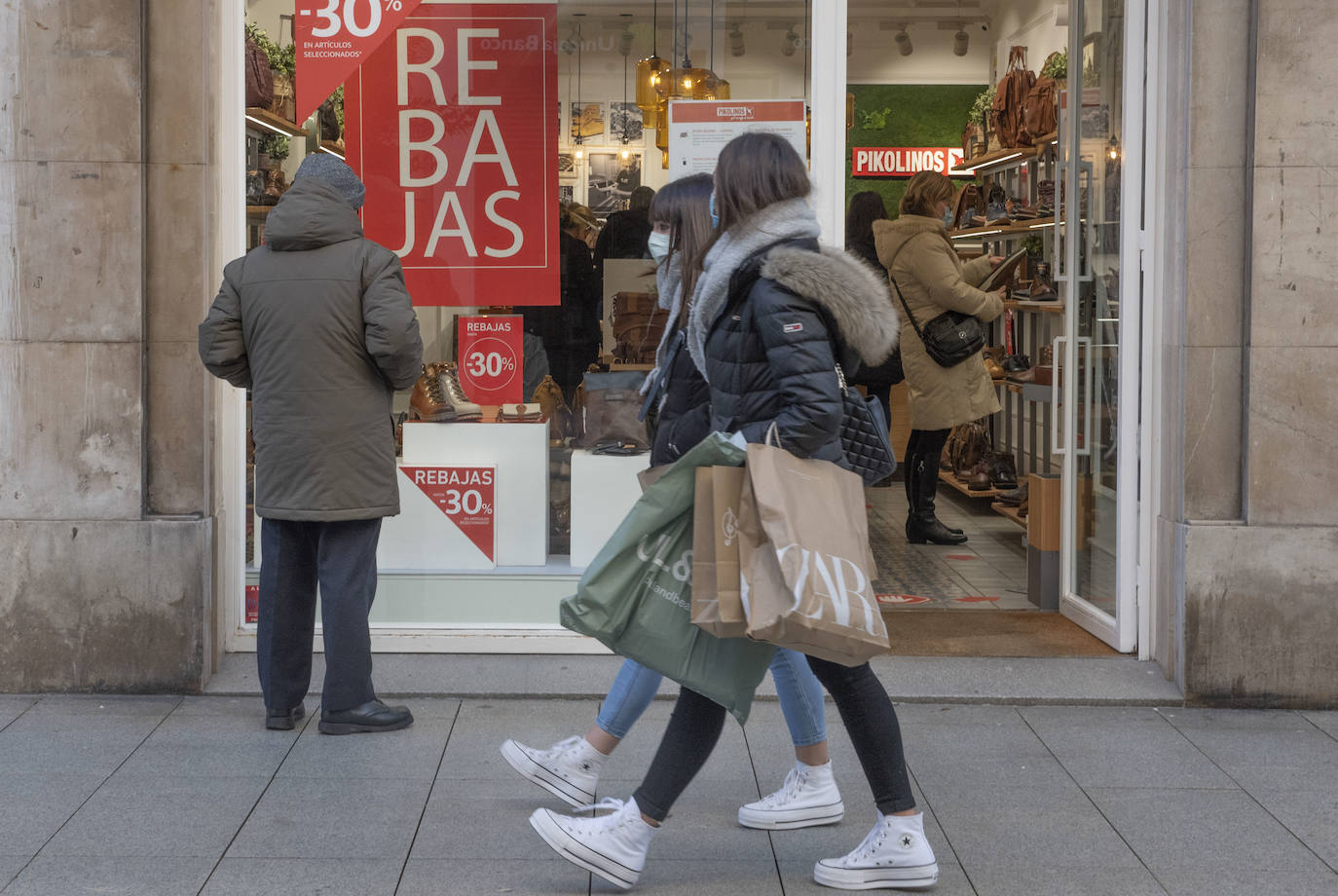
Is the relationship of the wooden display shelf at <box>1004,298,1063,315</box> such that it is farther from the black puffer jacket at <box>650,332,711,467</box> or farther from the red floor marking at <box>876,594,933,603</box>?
the black puffer jacket at <box>650,332,711,467</box>

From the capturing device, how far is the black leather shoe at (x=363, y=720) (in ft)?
16.0

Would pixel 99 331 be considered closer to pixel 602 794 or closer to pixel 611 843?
pixel 602 794

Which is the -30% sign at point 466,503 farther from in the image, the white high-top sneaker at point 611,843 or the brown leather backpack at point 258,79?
the white high-top sneaker at point 611,843

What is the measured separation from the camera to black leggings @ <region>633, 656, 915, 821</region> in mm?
3512

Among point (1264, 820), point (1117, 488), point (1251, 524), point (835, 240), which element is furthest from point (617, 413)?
point (1264, 820)

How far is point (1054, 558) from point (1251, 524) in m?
1.54

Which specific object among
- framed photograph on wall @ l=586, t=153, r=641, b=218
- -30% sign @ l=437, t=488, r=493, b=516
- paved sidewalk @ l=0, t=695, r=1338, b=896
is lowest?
paved sidewalk @ l=0, t=695, r=1338, b=896

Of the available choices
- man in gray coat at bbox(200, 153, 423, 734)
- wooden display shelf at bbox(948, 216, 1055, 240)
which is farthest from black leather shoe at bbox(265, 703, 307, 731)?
wooden display shelf at bbox(948, 216, 1055, 240)

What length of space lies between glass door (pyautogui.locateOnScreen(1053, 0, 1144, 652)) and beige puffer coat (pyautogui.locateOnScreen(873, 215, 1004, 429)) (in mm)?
1255

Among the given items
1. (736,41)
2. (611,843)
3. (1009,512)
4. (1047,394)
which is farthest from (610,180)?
(1009,512)

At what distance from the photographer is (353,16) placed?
5.70 metres

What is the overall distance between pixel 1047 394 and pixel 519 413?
3.36m

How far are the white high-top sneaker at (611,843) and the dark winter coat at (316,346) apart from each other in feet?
5.12

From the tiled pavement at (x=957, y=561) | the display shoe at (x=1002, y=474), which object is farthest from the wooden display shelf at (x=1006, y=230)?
the tiled pavement at (x=957, y=561)
